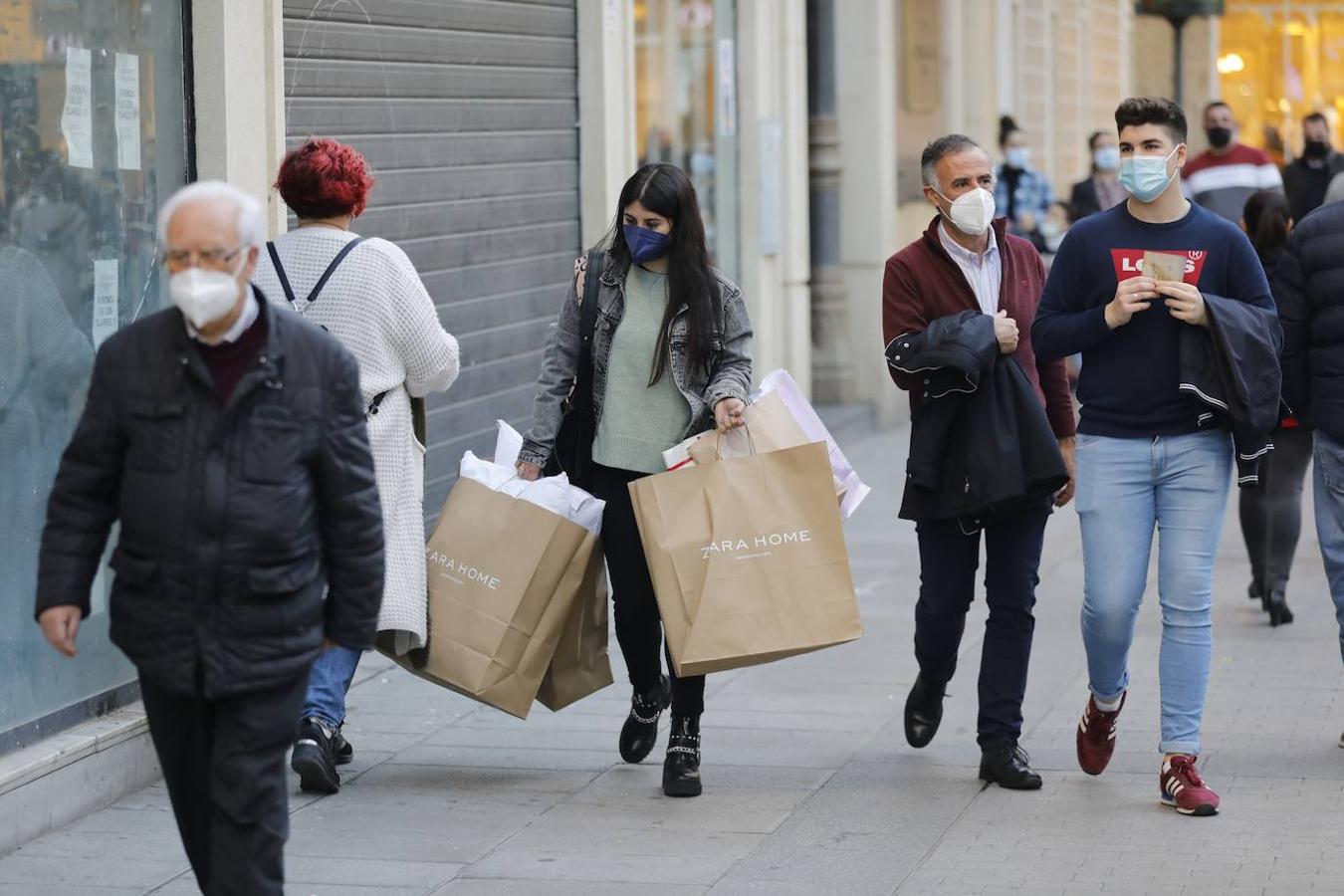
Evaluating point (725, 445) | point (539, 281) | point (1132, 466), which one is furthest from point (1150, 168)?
point (539, 281)

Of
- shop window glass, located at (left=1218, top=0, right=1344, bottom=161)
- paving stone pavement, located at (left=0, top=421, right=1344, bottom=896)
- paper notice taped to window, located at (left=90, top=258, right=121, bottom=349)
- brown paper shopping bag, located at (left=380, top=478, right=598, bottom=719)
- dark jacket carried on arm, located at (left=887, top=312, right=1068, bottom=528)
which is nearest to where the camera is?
paving stone pavement, located at (left=0, top=421, right=1344, bottom=896)

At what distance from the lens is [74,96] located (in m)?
6.15

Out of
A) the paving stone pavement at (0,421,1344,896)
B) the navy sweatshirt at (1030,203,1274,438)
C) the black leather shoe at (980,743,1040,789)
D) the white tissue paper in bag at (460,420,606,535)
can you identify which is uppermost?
the navy sweatshirt at (1030,203,1274,438)

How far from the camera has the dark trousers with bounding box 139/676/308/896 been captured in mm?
4129

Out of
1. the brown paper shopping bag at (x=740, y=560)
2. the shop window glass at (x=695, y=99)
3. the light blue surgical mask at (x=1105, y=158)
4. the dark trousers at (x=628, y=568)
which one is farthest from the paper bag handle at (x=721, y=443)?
the light blue surgical mask at (x=1105, y=158)

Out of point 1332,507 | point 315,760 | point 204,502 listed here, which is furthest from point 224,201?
point 1332,507

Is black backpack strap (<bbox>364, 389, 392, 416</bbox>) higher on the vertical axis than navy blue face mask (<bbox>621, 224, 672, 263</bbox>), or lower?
lower

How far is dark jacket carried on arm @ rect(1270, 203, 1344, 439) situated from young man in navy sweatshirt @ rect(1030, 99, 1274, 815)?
64 centimetres

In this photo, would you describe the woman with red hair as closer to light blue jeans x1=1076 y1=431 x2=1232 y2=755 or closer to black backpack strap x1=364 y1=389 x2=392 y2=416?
black backpack strap x1=364 y1=389 x2=392 y2=416

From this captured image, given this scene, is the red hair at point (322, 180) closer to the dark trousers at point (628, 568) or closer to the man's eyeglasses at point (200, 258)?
the dark trousers at point (628, 568)

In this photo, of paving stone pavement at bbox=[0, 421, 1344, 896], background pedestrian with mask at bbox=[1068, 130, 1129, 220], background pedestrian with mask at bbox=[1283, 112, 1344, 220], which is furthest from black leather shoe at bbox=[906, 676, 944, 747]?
background pedestrian with mask at bbox=[1283, 112, 1344, 220]

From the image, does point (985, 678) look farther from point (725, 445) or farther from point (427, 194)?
point (427, 194)

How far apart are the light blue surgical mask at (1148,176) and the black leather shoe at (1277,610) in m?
3.41

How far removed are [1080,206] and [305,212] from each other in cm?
1053
